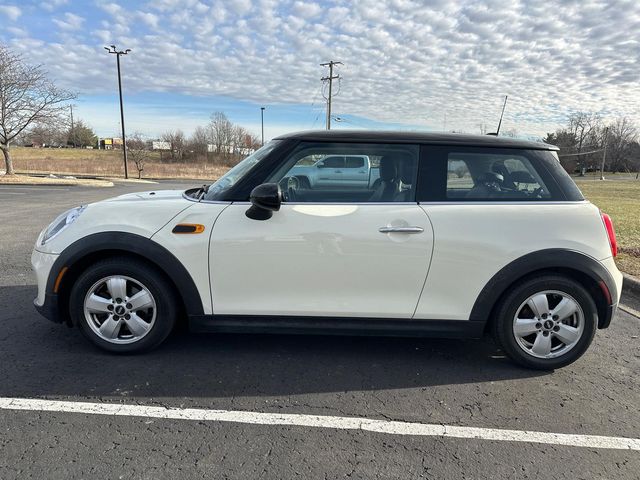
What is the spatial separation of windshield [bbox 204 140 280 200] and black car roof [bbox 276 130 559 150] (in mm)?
120

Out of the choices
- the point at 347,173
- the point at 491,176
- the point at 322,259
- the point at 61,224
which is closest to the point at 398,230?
the point at 322,259

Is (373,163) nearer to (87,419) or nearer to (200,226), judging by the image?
(200,226)

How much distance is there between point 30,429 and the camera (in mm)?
2408

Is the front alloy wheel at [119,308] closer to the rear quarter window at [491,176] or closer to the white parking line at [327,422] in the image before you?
the white parking line at [327,422]

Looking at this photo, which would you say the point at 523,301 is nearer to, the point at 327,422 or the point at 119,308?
the point at 327,422

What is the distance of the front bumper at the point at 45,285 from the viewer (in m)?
3.14

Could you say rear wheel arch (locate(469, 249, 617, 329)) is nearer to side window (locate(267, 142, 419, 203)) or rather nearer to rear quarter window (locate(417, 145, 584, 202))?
rear quarter window (locate(417, 145, 584, 202))

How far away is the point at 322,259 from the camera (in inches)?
119

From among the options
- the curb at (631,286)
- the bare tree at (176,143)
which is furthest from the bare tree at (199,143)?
the curb at (631,286)

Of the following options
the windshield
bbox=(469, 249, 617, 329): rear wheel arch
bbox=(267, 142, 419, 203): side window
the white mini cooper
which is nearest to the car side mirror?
the white mini cooper

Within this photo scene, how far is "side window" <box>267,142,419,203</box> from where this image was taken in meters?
3.17

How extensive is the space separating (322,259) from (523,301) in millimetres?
1434

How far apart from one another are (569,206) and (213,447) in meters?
2.76

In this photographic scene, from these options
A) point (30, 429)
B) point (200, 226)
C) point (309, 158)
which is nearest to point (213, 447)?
point (30, 429)
